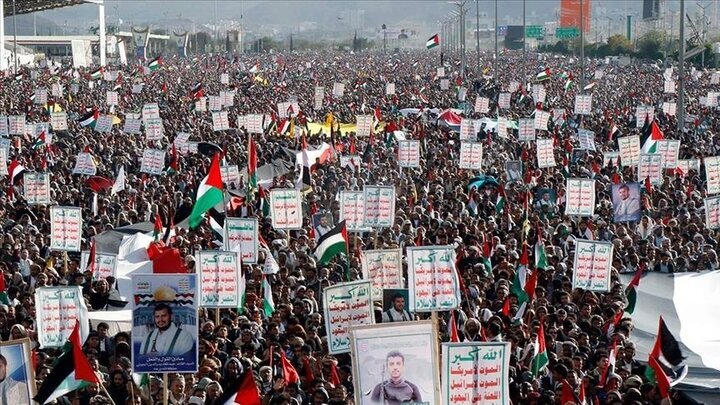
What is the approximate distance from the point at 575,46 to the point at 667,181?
108099 millimetres

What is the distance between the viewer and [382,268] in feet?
49.6

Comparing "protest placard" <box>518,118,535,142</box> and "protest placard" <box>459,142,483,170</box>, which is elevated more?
"protest placard" <box>518,118,535,142</box>

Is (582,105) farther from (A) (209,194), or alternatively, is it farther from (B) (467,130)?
(A) (209,194)

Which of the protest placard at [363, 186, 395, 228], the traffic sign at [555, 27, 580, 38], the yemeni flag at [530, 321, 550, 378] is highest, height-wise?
the traffic sign at [555, 27, 580, 38]

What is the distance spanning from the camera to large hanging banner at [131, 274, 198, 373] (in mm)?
10555

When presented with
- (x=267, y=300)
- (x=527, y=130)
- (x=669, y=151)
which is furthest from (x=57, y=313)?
(x=527, y=130)

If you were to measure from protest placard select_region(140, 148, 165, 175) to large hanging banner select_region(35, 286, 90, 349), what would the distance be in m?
12.7

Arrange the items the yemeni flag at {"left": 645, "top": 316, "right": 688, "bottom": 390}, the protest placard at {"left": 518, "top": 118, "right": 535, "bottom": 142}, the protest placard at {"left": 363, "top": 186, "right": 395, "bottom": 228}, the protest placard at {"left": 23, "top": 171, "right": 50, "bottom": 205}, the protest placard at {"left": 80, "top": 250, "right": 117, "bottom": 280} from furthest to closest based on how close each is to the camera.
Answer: the protest placard at {"left": 518, "top": 118, "right": 535, "bottom": 142}, the protest placard at {"left": 23, "top": 171, "right": 50, "bottom": 205}, the protest placard at {"left": 363, "top": 186, "right": 395, "bottom": 228}, the protest placard at {"left": 80, "top": 250, "right": 117, "bottom": 280}, the yemeni flag at {"left": 645, "top": 316, "right": 688, "bottom": 390}

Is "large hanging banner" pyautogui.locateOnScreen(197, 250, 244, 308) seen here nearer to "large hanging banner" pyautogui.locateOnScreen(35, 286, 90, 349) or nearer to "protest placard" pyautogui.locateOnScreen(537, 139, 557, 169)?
"large hanging banner" pyautogui.locateOnScreen(35, 286, 90, 349)

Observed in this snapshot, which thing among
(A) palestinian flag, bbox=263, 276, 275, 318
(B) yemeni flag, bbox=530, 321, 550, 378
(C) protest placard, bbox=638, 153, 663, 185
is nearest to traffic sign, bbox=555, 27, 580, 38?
(C) protest placard, bbox=638, 153, 663, 185

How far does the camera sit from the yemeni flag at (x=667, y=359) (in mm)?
11523

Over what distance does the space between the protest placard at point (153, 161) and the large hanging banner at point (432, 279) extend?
515 inches

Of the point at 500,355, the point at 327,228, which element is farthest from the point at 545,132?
the point at 500,355

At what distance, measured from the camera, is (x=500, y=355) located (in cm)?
1000
